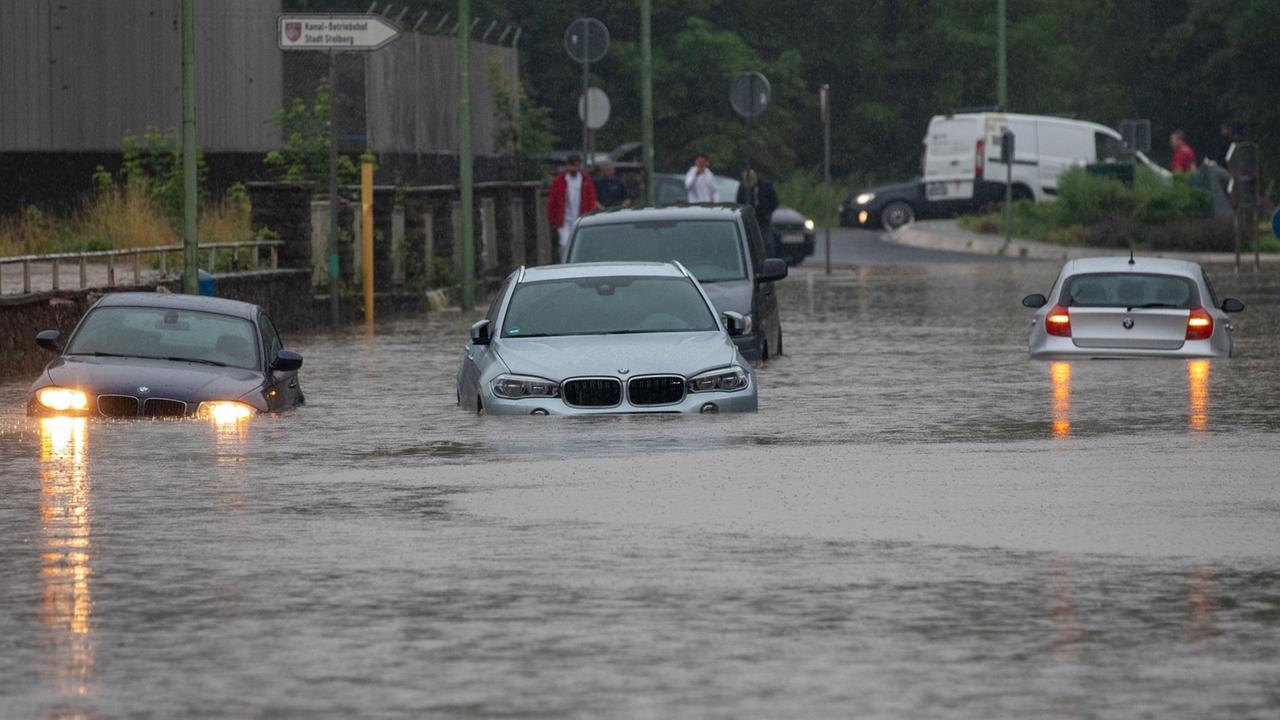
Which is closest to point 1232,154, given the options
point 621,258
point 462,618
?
point 621,258

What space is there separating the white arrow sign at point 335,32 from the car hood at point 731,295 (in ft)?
22.6

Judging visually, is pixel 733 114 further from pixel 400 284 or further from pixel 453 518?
pixel 453 518

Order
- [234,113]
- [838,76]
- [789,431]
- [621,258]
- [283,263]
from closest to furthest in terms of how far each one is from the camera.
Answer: [789,431] < [621,258] < [283,263] < [234,113] < [838,76]

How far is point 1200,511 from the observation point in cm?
1360

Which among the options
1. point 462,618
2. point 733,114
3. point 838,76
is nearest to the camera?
point 462,618

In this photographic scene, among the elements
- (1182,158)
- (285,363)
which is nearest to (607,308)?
(285,363)

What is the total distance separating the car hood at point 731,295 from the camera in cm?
2525

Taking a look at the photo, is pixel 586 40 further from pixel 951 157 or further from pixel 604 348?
pixel 604 348

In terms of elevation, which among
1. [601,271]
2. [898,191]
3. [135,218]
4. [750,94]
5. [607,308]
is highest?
[750,94]

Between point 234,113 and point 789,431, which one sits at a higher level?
point 234,113

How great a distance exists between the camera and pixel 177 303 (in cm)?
2017

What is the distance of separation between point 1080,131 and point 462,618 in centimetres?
5612

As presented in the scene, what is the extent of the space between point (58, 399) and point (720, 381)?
4.24m

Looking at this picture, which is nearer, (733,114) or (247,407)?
(247,407)
